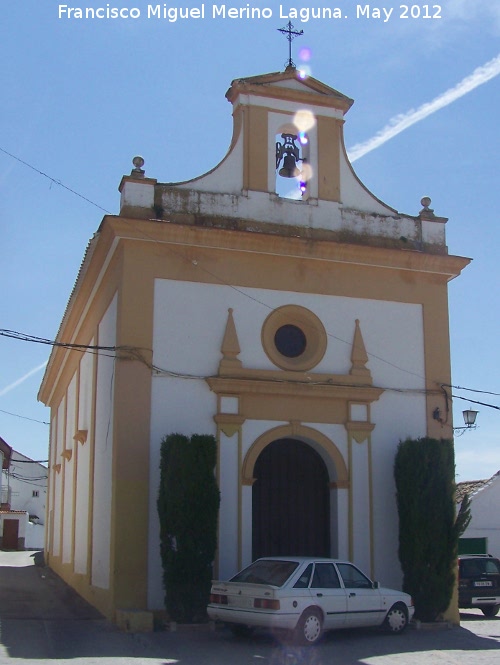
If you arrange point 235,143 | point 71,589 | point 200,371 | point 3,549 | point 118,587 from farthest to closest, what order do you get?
point 3,549
point 71,589
point 235,143
point 200,371
point 118,587

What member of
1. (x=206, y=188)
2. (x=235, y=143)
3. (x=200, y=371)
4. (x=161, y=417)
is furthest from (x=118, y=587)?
(x=235, y=143)

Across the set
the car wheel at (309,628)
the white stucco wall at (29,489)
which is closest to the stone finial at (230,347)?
the car wheel at (309,628)

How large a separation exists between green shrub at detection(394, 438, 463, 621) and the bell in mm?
5569

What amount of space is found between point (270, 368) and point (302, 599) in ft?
15.8

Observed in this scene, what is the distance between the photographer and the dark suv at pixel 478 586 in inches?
799

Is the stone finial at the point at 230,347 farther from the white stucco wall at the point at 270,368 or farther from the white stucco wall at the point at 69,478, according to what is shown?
the white stucco wall at the point at 69,478

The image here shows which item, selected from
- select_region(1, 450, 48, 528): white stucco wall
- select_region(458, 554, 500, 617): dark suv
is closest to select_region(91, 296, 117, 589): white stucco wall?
select_region(458, 554, 500, 617): dark suv

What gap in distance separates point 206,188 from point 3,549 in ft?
120

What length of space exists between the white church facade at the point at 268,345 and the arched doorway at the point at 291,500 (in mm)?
28

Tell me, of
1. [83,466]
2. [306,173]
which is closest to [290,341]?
[306,173]

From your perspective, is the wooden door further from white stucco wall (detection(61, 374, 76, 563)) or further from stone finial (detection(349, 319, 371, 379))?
stone finial (detection(349, 319, 371, 379))

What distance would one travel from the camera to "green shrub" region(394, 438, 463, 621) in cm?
1542

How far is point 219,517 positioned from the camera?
49.9 ft

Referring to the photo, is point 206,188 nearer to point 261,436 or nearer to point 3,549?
point 261,436
